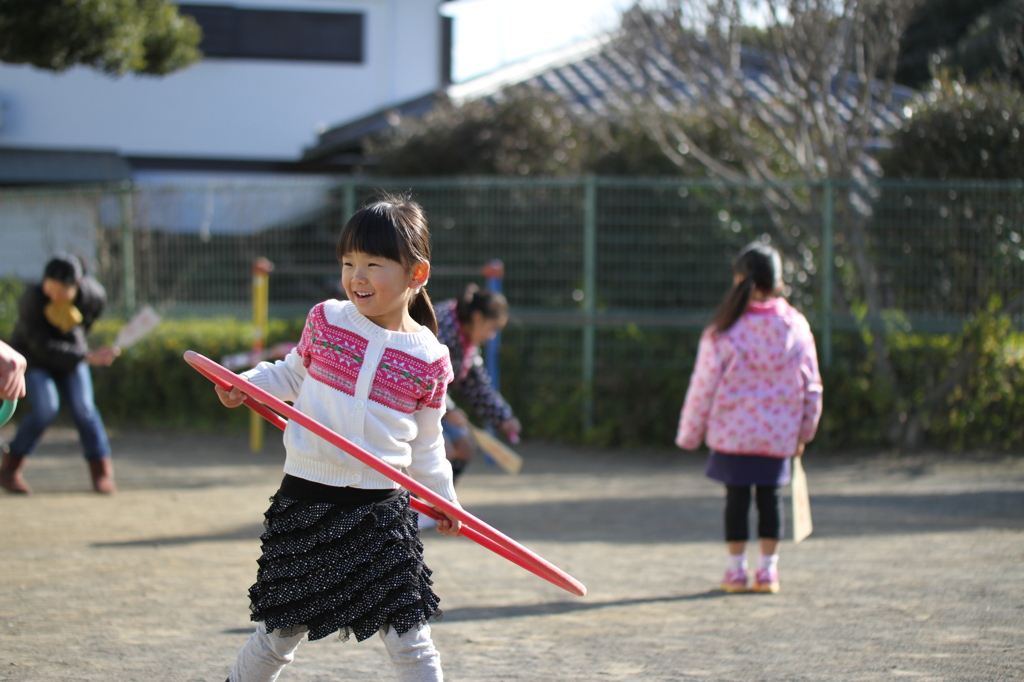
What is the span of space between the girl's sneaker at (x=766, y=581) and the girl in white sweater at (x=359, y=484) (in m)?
2.26

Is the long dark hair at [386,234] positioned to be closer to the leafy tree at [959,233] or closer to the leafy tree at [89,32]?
the leafy tree at [89,32]

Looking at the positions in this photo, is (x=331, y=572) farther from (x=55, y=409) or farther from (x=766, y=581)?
(x=55, y=409)

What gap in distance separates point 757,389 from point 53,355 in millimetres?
4426

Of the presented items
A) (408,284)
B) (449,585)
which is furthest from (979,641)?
(408,284)

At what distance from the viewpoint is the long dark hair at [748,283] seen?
15.2 ft

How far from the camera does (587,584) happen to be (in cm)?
477

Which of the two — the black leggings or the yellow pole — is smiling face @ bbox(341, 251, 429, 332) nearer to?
the black leggings

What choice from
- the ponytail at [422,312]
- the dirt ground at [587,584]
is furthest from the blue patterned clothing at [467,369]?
the ponytail at [422,312]

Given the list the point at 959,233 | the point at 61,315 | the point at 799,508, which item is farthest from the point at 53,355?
the point at 959,233

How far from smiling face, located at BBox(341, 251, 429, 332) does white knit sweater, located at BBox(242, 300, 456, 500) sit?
6 cm

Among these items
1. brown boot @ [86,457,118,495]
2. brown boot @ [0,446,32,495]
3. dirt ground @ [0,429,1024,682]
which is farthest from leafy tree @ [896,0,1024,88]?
brown boot @ [0,446,32,495]

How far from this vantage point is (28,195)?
10.5m

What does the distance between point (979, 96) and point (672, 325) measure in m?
3.24

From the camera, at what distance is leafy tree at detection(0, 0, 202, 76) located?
6.48 metres
